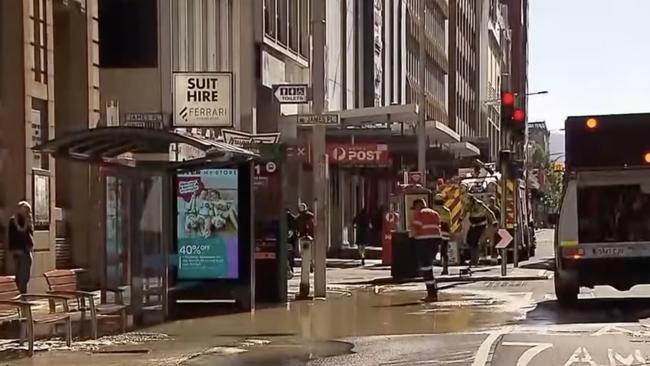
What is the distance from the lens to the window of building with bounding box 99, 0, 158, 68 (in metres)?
27.4

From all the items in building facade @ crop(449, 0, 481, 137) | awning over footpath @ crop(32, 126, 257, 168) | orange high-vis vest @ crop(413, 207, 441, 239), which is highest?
building facade @ crop(449, 0, 481, 137)

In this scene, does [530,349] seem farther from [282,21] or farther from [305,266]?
[282,21]

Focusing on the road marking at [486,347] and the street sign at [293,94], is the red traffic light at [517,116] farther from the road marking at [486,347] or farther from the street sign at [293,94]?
the road marking at [486,347]

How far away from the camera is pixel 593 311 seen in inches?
720

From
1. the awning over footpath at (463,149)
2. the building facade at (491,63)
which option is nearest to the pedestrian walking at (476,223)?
the awning over footpath at (463,149)

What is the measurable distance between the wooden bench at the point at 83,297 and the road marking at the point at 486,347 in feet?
15.5

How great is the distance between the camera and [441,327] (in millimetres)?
16391

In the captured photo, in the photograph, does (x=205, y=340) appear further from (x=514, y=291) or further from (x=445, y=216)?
(x=445, y=216)

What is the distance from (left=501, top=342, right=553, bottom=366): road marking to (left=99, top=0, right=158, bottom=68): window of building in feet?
51.3

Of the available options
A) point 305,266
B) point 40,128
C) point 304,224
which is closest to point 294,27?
point 304,224

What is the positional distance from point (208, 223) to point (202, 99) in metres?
6.52

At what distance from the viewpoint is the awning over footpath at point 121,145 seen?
609 inches

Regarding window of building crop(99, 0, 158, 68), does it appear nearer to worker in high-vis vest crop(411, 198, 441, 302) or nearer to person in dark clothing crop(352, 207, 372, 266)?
worker in high-vis vest crop(411, 198, 441, 302)

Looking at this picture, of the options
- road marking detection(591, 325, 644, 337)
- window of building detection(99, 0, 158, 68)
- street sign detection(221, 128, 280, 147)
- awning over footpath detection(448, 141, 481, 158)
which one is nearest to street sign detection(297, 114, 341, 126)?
street sign detection(221, 128, 280, 147)
